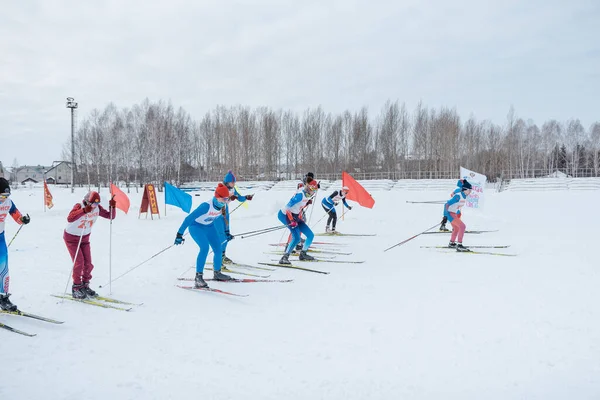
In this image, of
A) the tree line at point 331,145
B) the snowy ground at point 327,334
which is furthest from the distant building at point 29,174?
the snowy ground at point 327,334

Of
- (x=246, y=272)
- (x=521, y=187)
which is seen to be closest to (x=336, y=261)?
(x=246, y=272)

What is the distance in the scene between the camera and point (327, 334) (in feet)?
14.3

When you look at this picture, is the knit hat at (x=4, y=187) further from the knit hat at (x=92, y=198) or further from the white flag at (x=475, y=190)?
the white flag at (x=475, y=190)

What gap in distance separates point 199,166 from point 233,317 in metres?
43.0

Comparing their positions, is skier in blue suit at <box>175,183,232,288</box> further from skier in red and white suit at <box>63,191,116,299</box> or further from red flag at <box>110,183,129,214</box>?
red flag at <box>110,183,129,214</box>

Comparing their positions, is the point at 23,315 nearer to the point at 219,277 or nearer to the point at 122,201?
the point at 219,277

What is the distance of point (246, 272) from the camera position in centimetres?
749

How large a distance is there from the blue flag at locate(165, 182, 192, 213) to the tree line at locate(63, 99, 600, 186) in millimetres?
25570

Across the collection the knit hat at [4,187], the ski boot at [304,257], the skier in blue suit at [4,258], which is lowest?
the ski boot at [304,257]

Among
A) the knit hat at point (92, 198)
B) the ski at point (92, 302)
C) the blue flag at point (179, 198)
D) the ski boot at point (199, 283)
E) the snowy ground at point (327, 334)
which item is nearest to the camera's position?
the snowy ground at point (327, 334)

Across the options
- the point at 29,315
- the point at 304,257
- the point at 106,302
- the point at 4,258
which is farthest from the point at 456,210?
the point at 4,258

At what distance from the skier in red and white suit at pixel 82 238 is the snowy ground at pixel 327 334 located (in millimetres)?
368

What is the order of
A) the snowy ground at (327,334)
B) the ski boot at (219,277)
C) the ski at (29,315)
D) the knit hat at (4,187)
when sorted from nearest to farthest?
the snowy ground at (327,334) → the ski at (29,315) → the knit hat at (4,187) → the ski boot at (219,277)

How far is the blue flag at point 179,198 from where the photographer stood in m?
12.4
